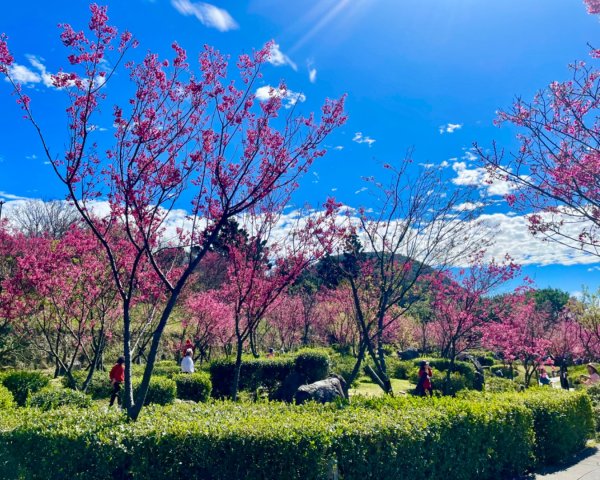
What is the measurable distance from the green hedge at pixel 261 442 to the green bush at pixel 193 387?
23.0 feet

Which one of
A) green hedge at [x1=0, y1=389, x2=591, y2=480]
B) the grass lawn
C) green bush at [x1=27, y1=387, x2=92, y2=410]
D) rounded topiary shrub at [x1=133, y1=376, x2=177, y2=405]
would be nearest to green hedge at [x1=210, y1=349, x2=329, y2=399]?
the grass lawn

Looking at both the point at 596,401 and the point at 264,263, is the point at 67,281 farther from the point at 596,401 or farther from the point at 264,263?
the point at 596,401

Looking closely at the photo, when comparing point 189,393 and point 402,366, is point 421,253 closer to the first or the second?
point 189,393

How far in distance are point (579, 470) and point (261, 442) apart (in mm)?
5499

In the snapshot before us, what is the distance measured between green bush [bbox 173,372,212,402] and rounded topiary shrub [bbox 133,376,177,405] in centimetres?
86

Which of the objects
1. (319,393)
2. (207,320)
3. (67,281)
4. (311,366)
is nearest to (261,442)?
(319,393)

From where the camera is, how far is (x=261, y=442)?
4207mm

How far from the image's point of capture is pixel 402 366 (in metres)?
21.4

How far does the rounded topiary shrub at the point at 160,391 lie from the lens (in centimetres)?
1109

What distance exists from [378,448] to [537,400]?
13.1 ft

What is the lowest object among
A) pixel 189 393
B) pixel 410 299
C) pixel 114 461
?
pixel 189 393

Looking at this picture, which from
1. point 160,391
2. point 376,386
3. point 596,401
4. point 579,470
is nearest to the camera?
point 579,470

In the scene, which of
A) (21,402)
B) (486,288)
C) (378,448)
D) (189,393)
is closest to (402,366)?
(486,288)

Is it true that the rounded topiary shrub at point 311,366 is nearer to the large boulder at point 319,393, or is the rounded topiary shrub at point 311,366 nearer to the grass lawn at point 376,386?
the grass lawn at point 376,386
